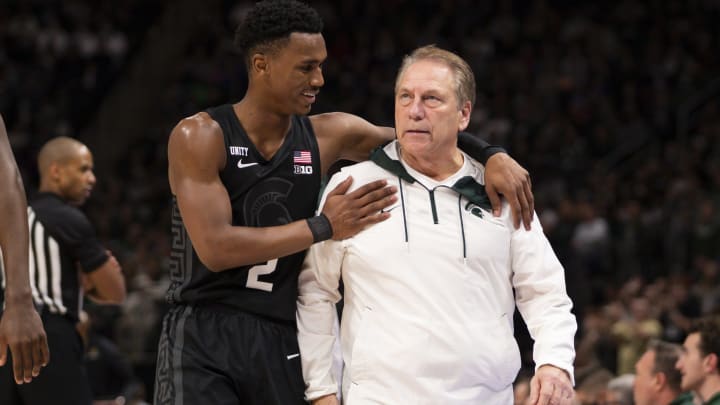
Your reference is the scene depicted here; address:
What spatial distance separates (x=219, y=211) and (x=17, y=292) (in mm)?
740

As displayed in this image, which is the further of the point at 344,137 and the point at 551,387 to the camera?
the point at 344,137

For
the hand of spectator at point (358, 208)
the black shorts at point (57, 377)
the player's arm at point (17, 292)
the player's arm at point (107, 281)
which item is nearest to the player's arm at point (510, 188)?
the hand of spectator at point (358, 208)

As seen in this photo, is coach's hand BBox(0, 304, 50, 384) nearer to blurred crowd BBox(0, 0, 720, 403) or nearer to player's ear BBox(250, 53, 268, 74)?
player's ear BBox(250, 53, 268, 74)

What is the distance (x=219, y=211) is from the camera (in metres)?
3.78

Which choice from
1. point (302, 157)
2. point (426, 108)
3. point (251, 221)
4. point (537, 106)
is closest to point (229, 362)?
point (251, 221)

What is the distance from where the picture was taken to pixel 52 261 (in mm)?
5828

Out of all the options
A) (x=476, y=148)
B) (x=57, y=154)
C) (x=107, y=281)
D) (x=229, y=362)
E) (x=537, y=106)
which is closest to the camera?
(x=229, y=362)

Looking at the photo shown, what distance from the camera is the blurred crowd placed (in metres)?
12.1

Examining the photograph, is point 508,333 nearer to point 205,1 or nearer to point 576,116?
point 576,116

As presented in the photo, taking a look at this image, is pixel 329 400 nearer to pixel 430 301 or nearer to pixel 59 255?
pixel 430 301

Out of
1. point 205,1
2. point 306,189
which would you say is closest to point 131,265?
point 205,1

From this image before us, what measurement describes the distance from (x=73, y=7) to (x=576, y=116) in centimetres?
810

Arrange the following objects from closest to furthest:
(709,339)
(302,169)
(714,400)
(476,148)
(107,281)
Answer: (302,169) < (476,148) < (714,400) < (709,339) < (107,281)

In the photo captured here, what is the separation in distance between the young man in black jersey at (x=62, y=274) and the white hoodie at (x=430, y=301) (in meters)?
2.26
